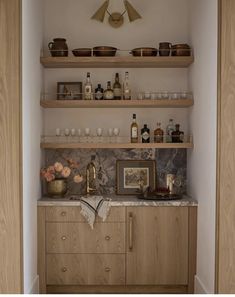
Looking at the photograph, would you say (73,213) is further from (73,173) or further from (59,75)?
(59,75)

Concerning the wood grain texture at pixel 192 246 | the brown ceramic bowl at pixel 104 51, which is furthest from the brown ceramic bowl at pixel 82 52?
the wood grain texture at pixel 192 246

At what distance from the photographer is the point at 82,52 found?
4027 millimetres

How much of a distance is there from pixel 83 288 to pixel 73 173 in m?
1.08

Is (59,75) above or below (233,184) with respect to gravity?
above

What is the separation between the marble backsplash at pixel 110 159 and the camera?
4277 mm

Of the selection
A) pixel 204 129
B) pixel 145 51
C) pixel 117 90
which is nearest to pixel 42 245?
pixel 117 90

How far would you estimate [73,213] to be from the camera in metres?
3.79

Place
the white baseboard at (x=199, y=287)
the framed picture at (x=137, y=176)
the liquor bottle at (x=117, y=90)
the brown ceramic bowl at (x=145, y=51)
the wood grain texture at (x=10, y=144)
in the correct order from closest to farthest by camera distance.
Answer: the wood grain texture at (x=10, y=144)
the white baseboard at (x=199, y=287)
the brown ceramic bowl at (x=145, y=51)
the liquor bottle at (x=117, y=90)
the framed picture at (x=137, y=176)

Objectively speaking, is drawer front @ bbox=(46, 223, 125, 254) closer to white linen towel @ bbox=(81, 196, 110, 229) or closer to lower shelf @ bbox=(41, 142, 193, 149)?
white linen towel @ bbox=(81, 196, 110, 229)

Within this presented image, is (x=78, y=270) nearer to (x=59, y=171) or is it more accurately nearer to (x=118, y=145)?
(x=59, y=171)

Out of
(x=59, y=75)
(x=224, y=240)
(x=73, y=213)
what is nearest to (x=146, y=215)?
(x=73, y=213)

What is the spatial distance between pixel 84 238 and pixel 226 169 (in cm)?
142

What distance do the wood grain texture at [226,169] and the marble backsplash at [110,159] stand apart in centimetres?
121

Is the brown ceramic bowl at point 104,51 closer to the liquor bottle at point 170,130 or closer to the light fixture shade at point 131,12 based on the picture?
the light fixture shade at point 131,12
